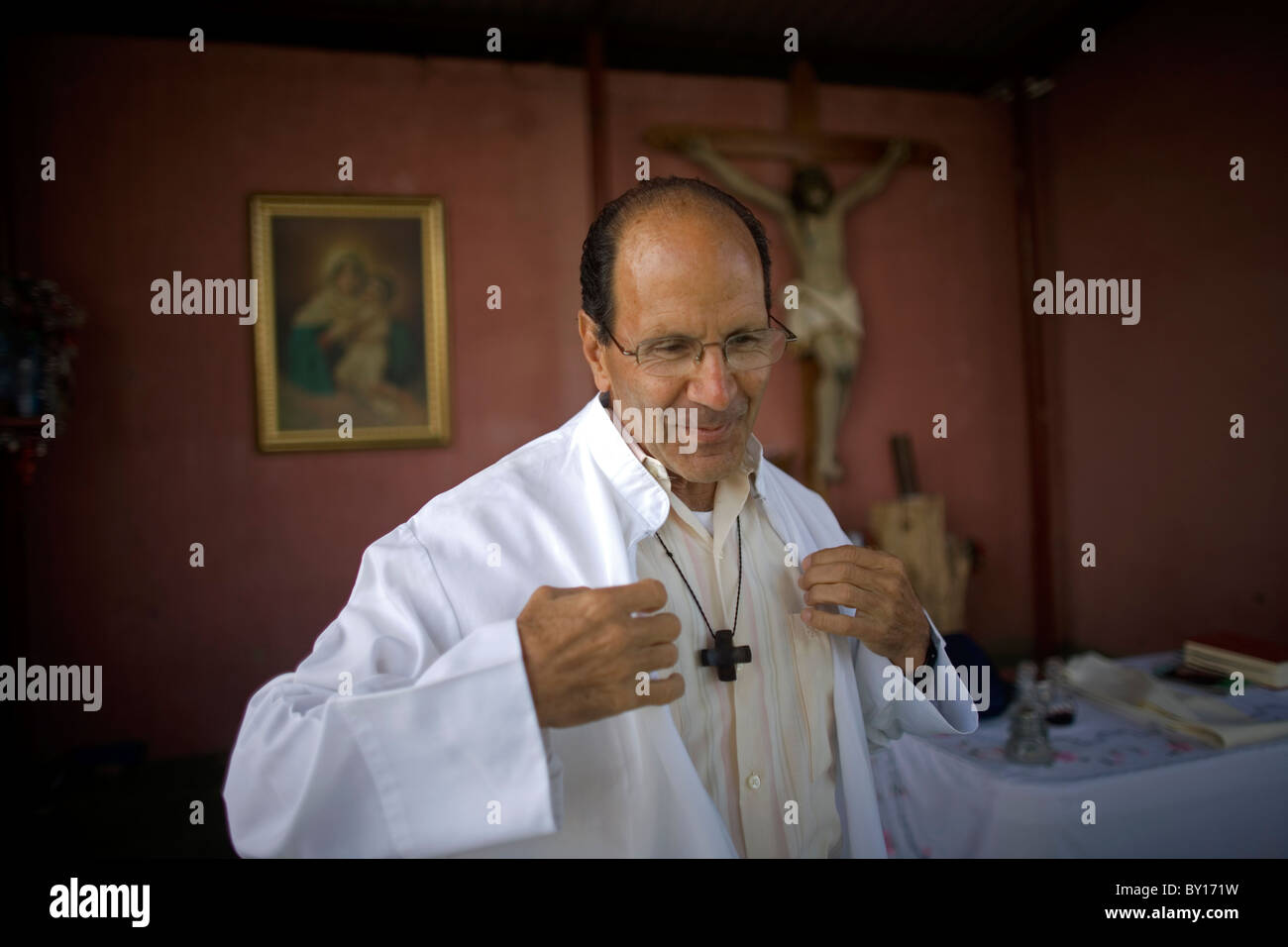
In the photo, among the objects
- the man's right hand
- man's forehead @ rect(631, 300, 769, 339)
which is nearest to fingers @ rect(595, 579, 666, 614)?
the man's right hand

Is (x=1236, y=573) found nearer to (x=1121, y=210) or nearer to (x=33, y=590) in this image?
(x=1121, y=210)

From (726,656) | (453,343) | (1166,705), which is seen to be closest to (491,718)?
(726,656)

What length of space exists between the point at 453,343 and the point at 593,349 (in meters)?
2.19

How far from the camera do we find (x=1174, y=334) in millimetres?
3160

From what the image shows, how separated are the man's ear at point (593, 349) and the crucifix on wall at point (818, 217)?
2785 millimetres

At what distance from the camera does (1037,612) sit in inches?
156

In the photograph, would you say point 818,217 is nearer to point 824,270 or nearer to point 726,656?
point 824,270

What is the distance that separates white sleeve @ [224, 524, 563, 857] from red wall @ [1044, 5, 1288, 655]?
278 cm

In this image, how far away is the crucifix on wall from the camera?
365 centimetres

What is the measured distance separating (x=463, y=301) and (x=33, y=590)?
182 cm

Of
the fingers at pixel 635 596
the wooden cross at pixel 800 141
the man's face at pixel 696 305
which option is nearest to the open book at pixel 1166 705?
the man's face at pixel 696 305

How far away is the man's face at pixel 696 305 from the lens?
2.94ft

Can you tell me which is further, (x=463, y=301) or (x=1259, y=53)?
(x=463, y=301)

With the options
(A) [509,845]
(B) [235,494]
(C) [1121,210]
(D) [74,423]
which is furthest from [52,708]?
(C) [1121,210]
